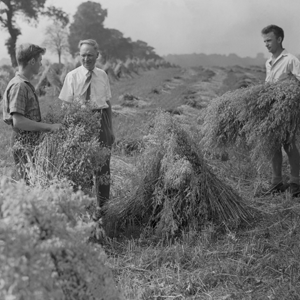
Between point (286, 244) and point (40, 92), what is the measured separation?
1216 centimetres

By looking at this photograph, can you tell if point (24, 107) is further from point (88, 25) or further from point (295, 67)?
point (88, 25)

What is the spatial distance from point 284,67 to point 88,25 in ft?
204

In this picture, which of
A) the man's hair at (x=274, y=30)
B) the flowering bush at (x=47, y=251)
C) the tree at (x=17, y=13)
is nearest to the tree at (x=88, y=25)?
the tree at (x=17, y=13)

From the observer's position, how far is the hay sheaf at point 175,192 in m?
3.19


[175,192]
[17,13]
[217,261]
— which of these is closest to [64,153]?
[175,192]

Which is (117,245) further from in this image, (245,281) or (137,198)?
(245,281)

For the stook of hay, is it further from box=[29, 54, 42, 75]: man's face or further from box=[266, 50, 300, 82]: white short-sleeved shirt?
box=[266, 50, 300, 82]: white short-sleeved shirt

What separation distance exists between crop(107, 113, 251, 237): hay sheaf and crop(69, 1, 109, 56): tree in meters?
57.9

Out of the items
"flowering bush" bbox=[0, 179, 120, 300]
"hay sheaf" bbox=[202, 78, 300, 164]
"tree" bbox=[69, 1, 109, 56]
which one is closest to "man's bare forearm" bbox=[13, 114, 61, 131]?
"flowering bush" bbox=[0, 179, 120, 300]

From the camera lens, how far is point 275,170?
14.4 ft

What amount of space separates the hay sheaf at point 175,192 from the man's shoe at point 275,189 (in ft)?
3.02

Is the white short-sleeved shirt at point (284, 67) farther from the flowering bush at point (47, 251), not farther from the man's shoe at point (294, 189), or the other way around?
the flowering bush at point (47, 251)

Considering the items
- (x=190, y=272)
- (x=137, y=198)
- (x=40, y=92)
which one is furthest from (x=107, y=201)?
(x=40, y=92)

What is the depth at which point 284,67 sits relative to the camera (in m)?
4.12
